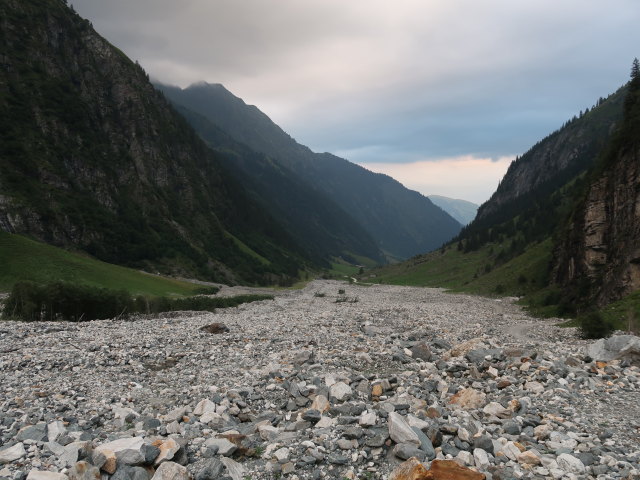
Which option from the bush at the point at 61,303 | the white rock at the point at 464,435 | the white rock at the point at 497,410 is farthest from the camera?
the bush at the point at 61,303

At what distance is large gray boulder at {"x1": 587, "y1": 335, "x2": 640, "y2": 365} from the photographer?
54.5ft

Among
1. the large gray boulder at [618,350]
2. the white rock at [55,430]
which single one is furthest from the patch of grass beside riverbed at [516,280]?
the white rock at [55,430]

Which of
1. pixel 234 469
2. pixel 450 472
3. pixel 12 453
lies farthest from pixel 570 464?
pixel 12 453

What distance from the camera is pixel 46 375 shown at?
17125mm

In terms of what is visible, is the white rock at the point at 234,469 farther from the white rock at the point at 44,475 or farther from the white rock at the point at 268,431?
the white rock at the point at 44,475

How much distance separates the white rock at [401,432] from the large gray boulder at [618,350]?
12433 mm

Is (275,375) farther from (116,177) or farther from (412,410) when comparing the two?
(116,177)

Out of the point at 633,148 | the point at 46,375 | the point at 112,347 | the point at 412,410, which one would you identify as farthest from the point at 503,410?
the point at 633,148

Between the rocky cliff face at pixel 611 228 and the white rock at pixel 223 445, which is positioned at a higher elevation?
the rocky cliff face at pixel 611 228

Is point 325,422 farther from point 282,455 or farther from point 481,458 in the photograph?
point 481,458

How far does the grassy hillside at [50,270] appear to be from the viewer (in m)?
73.3

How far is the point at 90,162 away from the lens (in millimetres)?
150375

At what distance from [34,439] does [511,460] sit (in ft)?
42.2

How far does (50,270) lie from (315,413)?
85048mm
